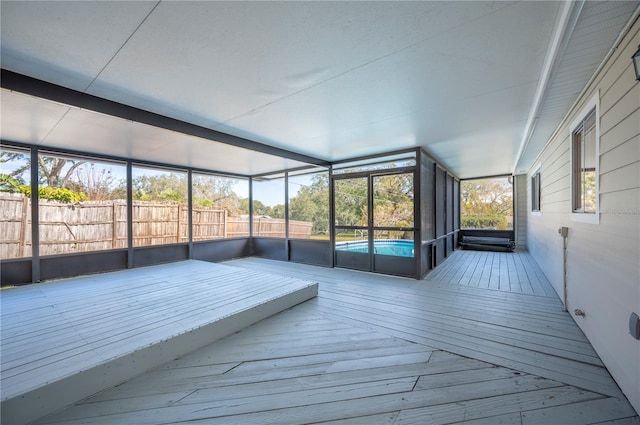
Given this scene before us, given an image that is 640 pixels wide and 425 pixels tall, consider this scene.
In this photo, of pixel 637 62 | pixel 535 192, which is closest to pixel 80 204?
pixel 637 62

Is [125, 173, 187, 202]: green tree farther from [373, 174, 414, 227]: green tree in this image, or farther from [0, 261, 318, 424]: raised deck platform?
[373, 174, 414, 227]: green tree

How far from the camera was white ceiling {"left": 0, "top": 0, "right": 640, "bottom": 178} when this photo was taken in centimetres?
161

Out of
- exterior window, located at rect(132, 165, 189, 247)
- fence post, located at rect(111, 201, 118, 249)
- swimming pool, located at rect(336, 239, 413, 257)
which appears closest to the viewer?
swimming pool, located at rect(336, 239, 413, 257)

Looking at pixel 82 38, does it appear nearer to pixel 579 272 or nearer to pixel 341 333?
pixel 341 333

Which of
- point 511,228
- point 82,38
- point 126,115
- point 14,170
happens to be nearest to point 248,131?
point 126,115

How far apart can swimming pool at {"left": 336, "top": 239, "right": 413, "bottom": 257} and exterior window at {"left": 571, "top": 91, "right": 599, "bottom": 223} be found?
2414mm

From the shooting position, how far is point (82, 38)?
5.96 feet

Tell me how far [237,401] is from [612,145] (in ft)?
10.5

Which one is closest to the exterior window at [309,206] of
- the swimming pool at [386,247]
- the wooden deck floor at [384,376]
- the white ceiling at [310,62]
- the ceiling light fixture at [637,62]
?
the swimming pool at [386,247]

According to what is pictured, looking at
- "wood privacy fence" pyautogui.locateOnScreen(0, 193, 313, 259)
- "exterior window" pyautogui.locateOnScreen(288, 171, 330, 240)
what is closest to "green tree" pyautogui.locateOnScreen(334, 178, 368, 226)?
"exterior window" pyautogui.locateOnScreen(288, 171, 330, 240)

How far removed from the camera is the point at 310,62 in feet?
6.98

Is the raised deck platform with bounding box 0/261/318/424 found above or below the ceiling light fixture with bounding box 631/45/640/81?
below

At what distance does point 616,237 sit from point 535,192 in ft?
18.1

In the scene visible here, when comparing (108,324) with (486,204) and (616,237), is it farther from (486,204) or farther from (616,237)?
(486,204)
